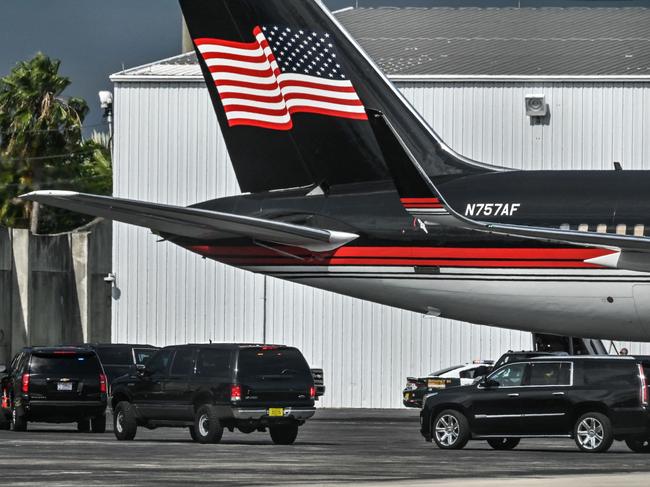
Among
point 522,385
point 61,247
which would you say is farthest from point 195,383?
point 61,247

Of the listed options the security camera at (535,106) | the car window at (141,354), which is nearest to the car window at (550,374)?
the car window at (141,354)

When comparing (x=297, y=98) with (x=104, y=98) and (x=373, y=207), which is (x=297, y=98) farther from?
(x=104, y=98)

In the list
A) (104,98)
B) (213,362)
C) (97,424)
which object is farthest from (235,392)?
(104,98)

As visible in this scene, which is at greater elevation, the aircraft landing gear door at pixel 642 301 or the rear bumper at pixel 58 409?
the aircraft landing gear door at pixel 642 301

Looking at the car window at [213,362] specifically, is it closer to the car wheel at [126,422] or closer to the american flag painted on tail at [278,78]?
the car wheel at [126,422]

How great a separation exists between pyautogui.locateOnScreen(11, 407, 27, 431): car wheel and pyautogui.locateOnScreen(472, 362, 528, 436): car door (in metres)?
10.8

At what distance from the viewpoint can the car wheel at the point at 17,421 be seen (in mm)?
34281

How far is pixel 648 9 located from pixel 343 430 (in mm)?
28399

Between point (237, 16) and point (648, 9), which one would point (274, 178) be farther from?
point (648, 9)

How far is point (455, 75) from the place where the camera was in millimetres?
50281

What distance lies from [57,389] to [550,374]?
11307mm

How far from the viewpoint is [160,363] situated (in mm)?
30906

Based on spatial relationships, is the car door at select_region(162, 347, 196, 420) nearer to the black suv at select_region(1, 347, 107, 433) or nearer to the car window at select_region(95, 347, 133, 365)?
the black suv at select_region(1, 347, 107, 433)

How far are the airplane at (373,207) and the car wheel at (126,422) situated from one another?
4218 mm
